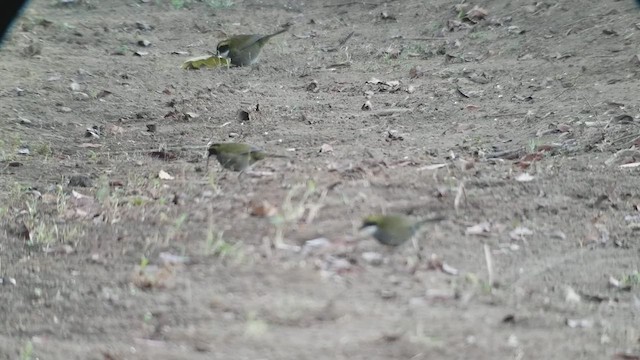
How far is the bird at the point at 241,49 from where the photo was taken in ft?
25.1

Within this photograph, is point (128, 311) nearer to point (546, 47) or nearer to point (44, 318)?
point (44, 318)

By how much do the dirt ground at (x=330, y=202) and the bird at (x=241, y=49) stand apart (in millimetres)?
143

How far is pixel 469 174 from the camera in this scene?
14.6 ft

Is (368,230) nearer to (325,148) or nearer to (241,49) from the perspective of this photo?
(325,148)

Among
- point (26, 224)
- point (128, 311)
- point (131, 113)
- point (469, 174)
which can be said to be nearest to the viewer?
point (128, 311)

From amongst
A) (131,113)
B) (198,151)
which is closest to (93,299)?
(198,151)

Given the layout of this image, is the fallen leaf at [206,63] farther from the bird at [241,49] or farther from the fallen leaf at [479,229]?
the fallen leaf at [479,229]

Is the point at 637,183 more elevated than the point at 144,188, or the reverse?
the point at 637,183

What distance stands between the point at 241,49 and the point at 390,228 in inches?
182

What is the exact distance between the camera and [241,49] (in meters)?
7.70

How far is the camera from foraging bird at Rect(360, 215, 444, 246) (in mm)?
3301

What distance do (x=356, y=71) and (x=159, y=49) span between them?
2.05 meters

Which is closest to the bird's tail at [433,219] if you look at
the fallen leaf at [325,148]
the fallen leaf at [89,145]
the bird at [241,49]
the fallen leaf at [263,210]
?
the fallen leaf at [263,210]

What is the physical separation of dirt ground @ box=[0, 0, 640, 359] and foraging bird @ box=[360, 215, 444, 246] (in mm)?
41
